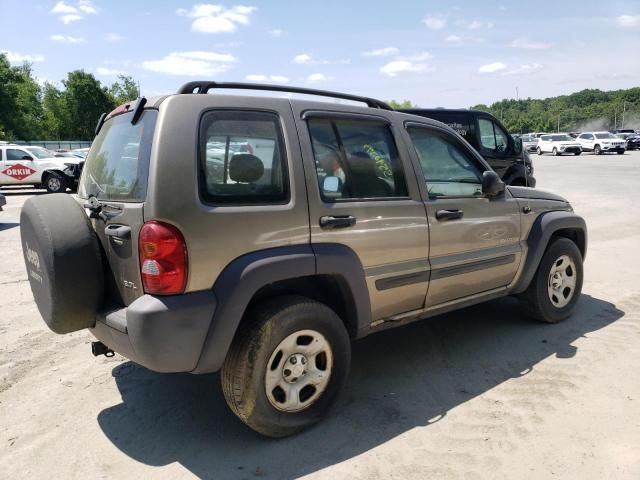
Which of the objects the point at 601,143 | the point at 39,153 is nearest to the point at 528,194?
the point at 39,153

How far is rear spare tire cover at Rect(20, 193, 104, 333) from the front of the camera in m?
2.76

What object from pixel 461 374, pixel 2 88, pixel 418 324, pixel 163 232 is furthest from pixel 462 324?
pixel 2 88

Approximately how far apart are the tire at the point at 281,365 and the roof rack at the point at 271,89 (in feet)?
4.15

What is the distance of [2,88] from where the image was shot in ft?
150

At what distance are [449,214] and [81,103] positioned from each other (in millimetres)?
83451

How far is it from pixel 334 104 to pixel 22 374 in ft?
9.88

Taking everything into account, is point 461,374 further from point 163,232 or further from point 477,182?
point 163,232

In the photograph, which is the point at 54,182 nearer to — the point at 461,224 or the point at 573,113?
the point at 461,224

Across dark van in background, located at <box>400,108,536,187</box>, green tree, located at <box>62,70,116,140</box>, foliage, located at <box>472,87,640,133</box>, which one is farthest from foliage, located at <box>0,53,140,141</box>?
dark van in background, located at <box>400,108,536,187</box>

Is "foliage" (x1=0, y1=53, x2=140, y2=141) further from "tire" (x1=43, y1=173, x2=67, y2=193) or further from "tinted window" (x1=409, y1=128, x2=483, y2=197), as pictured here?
"tinted window" (x1=409, y1=128, x2=483, y2=197)

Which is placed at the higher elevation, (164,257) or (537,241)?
(164,257)

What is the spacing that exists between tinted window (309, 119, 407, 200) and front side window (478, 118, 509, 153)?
7866 mm

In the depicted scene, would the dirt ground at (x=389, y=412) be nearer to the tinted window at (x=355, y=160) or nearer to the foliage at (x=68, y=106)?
the tinted window at (x=355, y=160)

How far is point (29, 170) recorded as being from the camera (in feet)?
60.6
